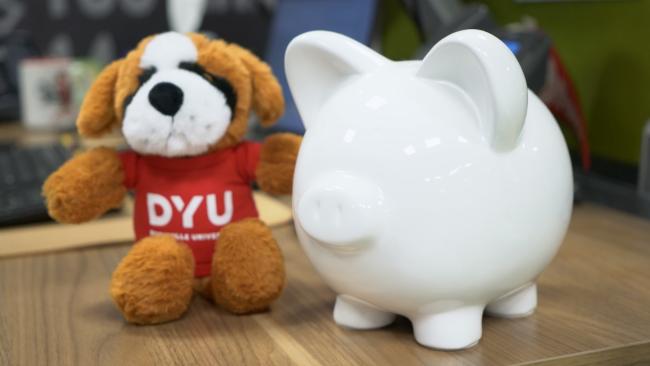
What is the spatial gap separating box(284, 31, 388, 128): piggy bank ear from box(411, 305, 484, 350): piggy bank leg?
17cm

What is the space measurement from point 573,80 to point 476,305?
701 mm

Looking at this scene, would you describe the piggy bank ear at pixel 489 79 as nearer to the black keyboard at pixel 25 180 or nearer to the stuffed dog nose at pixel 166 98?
the stuffed dog nose at pixel 166 98

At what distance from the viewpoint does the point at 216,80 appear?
2.00 feet

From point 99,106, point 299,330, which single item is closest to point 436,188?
point 299,330

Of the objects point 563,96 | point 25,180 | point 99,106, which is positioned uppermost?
point 99,106

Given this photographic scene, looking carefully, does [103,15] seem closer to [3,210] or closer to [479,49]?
[3,210]

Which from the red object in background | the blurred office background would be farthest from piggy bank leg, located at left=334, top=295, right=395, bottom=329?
the red object in background

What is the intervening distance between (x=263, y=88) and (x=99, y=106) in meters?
0.13

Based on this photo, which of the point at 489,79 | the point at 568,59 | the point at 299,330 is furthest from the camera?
the point at 568,59

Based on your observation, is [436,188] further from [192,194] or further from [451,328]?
[192,194]

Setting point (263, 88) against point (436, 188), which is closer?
point (436, 188)

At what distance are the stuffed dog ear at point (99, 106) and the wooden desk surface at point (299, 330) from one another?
0.47 feet

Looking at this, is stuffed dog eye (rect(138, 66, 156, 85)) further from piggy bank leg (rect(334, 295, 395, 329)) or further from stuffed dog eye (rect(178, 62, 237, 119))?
piggy bank leg (rect(334, 295, 395, 329))

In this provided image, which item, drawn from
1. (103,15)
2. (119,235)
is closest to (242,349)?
(119,235)
